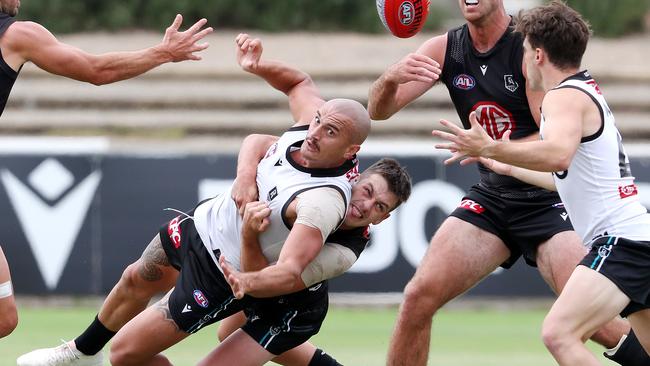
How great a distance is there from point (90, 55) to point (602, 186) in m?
3.07

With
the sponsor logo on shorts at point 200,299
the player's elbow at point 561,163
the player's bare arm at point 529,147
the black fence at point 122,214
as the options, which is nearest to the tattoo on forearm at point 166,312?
the sponsor logo on shorts at point 200,299

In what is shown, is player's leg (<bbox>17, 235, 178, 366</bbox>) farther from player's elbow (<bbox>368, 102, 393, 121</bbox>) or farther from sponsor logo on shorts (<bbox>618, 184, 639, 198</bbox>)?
sponsor logo on shorts (<bbox>618, 184, 639, 198</bbox>)

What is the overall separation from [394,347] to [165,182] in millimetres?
5880

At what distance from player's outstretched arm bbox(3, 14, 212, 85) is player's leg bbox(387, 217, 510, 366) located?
1867mm

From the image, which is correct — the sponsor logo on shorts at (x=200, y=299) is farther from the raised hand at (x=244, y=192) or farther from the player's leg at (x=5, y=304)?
the player's leg at (x=5, y=304)

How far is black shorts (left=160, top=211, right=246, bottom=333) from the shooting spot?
7.35m

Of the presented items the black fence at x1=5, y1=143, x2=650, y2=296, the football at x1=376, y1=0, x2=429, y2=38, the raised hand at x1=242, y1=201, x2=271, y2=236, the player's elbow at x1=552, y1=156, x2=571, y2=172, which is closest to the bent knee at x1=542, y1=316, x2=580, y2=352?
the player's elbow at x1=552, y1=156, x2=571, y2=172

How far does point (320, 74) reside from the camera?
64.1ft

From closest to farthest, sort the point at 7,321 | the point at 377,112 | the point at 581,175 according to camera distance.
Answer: the point at 581,175 → the point at 7,321 → the point at 377,112

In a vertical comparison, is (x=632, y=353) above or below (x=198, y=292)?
below

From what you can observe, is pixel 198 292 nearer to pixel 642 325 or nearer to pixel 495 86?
pixel 495 86

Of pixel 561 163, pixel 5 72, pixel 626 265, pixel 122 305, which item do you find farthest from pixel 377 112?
pixel 5 72

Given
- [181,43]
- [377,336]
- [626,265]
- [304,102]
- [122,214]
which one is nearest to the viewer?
[626,265]

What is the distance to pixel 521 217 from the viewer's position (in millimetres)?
7996
